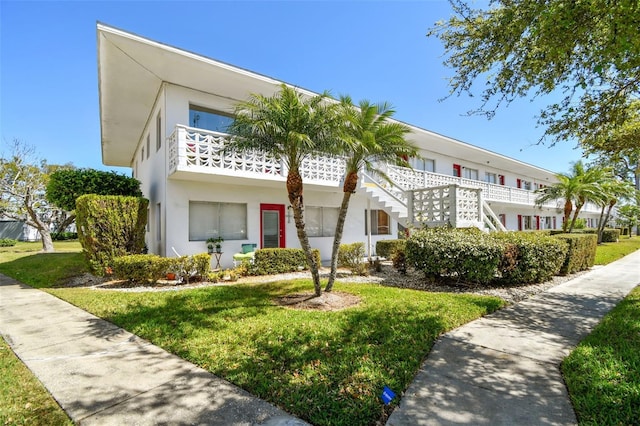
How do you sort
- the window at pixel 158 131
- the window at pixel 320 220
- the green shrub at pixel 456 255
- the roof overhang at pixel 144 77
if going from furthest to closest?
the window at pixel 320 220 < the window at pixel 158 131 < the roof overhang at pixel 144 77 < the green shrub at pixel 456 255

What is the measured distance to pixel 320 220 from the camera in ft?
51.0

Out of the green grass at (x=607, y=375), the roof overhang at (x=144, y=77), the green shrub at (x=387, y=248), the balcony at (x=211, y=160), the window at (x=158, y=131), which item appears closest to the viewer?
the green grass at (x=607, y=375)

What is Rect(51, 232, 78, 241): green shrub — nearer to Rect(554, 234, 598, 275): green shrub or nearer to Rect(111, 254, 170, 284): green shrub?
Rect(111, 254, 170, 284): green shrub

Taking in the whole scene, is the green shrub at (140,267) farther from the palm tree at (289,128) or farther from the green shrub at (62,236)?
the green shrub at (62,236)

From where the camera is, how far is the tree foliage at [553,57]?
182 inches

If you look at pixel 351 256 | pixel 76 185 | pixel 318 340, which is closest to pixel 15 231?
pixel 76 185

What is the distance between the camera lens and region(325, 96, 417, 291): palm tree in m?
7.30

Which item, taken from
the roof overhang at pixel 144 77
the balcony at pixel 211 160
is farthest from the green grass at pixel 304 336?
the roof overhang at pixel 144 77

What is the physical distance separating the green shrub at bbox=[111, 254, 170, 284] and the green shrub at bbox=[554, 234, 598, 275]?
13114 millimetres

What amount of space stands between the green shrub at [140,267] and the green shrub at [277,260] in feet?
9.76

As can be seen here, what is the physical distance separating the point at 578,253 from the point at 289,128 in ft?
37.3

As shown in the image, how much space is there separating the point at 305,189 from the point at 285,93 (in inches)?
304

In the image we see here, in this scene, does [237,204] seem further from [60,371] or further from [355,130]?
[60,371]

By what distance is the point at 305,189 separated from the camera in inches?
567
